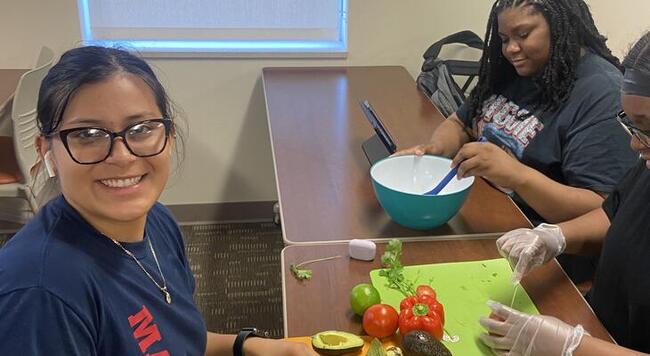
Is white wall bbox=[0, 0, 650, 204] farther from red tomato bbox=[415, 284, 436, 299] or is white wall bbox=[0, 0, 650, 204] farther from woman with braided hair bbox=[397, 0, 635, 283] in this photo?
red tomato bbox=[415, 284, 436, 299]

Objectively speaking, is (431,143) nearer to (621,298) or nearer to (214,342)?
(621,298)

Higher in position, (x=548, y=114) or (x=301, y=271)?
(x=548, y=114)

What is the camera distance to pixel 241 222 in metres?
3.28

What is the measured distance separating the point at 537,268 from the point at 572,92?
55 cm

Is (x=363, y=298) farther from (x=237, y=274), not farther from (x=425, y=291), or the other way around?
(x=237, y=274)

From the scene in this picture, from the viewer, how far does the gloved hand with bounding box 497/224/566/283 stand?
4.60 ft

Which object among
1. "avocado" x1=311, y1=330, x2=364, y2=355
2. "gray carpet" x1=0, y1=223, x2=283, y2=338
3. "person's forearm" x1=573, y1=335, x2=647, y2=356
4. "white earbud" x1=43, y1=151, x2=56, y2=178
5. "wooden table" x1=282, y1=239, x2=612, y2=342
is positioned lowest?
"gray carpet" x1=0, y1=223, x2=283, y2=338

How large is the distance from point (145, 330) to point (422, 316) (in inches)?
20.3

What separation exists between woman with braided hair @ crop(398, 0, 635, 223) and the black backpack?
0.53m

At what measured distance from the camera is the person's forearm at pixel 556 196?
1596 mm

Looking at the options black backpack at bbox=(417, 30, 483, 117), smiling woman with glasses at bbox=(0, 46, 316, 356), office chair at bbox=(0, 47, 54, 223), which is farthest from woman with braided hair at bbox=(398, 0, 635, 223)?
office chair at bbox=(0, 47, 54, 223)

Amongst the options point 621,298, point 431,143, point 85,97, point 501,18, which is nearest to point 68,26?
point 431,143

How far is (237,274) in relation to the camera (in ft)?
9.24

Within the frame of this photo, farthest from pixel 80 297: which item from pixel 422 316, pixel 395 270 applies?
pixel 395 270
